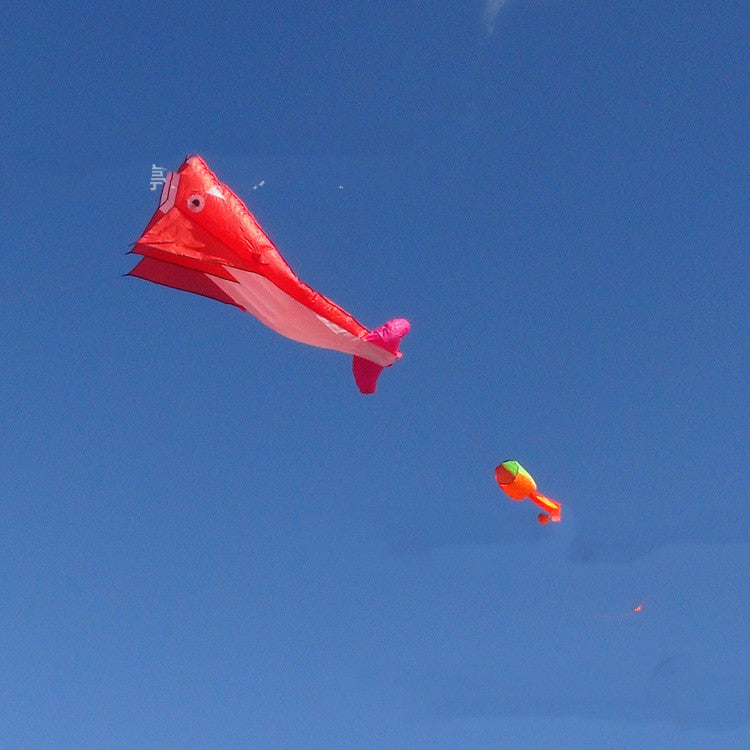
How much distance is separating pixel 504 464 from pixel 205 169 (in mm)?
14259

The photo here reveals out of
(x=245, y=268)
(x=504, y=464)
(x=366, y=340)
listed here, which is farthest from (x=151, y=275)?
(x=504, y=464)

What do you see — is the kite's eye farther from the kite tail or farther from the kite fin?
the kite fin

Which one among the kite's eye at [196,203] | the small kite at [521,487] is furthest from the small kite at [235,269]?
the small kite at [521,487]

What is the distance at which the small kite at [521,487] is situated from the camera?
40625mm

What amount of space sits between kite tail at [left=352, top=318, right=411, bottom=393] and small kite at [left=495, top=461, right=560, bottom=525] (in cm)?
Answer: 570

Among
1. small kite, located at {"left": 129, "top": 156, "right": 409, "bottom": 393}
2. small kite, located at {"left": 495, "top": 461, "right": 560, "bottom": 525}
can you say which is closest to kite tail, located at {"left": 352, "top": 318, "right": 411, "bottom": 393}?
small kite, located at {"left": 129, "top": 156, "right": 409, "bottom": 393}

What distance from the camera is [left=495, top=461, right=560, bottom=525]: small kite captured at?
4062 cm

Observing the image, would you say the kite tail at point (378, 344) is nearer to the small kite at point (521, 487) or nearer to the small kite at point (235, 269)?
the small kite at point (235, 269)

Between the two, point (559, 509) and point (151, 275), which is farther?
point (559, 509)

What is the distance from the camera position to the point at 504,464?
135 ft

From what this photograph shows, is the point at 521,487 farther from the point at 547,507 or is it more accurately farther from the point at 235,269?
the point at 235,269

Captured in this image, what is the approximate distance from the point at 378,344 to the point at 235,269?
5.27 metres

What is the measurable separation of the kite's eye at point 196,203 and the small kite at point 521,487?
44.5 feet

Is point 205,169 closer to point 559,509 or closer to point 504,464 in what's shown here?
point 504,464
